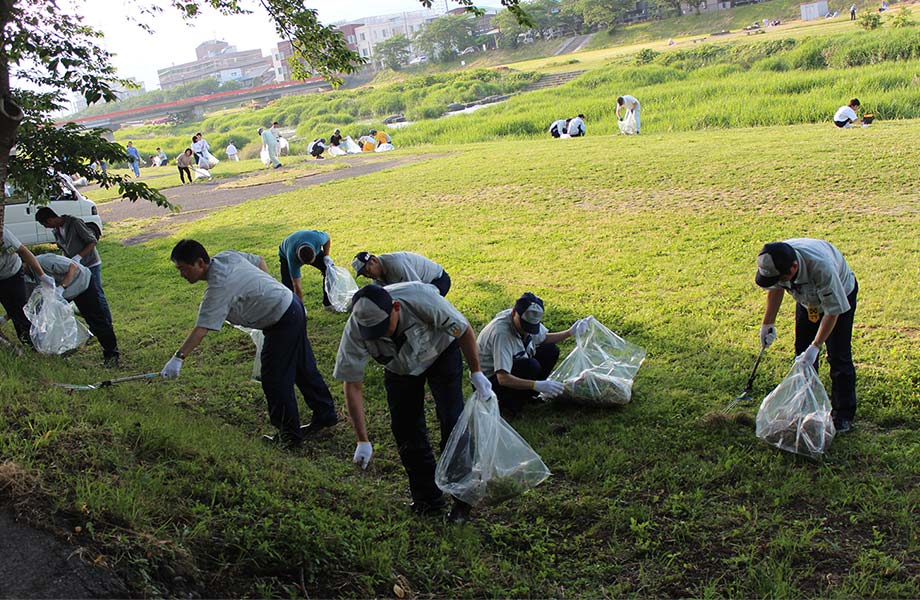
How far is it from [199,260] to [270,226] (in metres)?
9.05

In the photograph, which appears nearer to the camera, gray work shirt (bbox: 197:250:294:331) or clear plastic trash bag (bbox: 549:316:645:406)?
gray work shirt (bbox: 197:250:294:331)

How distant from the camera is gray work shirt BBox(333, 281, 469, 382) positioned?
367cm

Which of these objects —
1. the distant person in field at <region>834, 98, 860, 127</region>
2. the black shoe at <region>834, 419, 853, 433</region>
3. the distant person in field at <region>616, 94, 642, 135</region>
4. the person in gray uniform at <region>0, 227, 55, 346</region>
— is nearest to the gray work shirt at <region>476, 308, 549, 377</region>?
the black shoe at <region>834, 419, 853, 433</region>

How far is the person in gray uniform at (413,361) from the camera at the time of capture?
357cm

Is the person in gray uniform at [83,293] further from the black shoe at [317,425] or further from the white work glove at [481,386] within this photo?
the white work glove at [481,386]

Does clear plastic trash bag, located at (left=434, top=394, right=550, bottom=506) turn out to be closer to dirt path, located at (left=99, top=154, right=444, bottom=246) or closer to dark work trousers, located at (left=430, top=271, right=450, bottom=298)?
dark work trousers, located at (left=430, top=271, right=450, bottom=298)

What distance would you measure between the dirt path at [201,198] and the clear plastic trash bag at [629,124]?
17.8ft

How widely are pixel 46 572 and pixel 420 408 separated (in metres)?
1.85

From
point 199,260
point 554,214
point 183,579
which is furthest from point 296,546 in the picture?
point 554,214

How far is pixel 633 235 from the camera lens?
32.3 ft

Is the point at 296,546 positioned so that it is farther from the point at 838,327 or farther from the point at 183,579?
the point at 838,327

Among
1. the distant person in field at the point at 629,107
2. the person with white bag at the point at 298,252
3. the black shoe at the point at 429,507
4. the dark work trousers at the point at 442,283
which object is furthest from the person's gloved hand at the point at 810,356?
the distant person in field at the point at 629,107

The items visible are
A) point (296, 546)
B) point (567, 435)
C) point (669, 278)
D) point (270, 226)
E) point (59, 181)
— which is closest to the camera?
point (296, 546)

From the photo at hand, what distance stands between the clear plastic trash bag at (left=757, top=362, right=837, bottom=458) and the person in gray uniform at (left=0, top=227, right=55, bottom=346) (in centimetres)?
587
